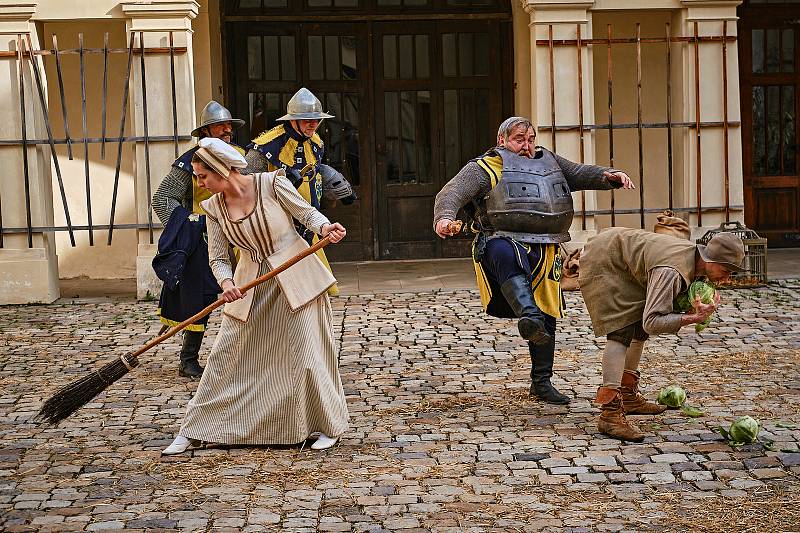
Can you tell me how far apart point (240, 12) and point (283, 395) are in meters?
8.14

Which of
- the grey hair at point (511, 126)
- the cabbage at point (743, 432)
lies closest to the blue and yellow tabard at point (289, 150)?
the grey hair at point (511, 126)

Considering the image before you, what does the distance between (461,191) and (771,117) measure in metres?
7.88

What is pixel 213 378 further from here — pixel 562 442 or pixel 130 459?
pixel 562 442

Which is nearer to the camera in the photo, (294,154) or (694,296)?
(694,296)

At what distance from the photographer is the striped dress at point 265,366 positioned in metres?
6.05

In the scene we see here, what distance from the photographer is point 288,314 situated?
240 inches

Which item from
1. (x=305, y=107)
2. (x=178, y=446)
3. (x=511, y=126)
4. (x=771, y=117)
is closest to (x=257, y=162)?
(x=305, y=107)

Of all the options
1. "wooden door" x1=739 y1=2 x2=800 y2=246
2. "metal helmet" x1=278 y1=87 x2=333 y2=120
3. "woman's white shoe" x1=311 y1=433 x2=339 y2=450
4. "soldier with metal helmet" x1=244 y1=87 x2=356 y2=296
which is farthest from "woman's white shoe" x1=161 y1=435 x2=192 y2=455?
"wooden door" x1=739 y1=2 x2=800 y2=246

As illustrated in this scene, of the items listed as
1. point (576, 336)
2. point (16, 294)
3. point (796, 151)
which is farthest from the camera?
point (796, 151)

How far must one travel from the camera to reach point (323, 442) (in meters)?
6.07

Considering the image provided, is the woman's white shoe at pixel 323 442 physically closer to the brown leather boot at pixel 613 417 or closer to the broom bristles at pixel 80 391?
the broom bristles at pixel 80 391

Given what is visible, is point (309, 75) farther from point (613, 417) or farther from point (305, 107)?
point (613, 417)

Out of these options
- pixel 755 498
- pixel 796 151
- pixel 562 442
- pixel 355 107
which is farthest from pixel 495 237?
pixel 796 151

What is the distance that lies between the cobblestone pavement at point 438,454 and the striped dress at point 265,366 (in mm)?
124
